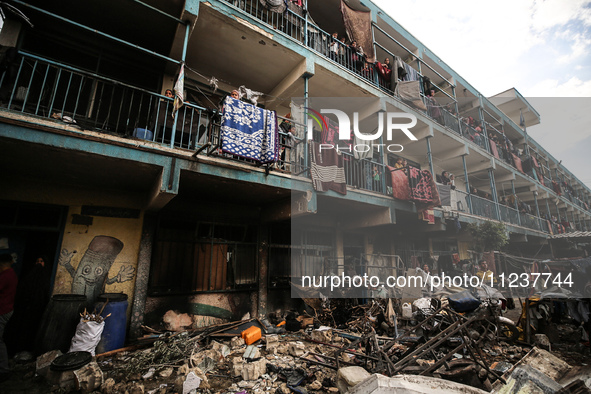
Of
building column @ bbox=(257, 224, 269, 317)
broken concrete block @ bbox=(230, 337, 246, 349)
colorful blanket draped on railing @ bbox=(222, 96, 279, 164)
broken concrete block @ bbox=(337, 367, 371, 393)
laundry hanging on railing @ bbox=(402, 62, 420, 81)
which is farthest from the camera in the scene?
laundry hanging on railing @ bbox=(402, 62, 420, 81)

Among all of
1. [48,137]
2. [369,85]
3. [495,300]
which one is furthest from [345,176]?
[48,137]

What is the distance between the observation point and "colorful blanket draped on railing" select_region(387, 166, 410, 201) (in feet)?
28.6

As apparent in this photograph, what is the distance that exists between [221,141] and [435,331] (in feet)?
18.5

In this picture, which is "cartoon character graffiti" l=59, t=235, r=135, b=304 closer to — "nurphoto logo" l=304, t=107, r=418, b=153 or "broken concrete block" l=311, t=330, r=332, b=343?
"broken concrete block" l=311, t=330, r=332, b=343

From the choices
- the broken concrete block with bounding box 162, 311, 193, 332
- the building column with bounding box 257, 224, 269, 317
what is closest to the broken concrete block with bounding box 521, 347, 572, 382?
the building column with bounding box 257, 224, 269, 317

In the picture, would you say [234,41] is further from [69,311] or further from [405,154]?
[405,154]

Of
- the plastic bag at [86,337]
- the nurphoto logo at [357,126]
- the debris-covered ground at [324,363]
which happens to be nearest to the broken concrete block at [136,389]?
the debris-covered ground at [324,363]

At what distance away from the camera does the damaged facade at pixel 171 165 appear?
482 centimetres

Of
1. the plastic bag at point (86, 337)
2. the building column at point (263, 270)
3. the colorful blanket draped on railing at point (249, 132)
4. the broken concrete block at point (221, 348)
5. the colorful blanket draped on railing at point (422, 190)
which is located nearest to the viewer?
the plastic bag at point (86, 337)

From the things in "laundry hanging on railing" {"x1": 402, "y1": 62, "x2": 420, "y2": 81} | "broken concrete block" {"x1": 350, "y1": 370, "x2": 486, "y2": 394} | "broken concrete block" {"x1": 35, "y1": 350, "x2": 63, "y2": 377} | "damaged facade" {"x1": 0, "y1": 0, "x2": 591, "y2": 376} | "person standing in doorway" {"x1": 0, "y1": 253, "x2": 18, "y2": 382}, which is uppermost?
"laundry hanging on railing" {"x1": 402, "y1": 62, "x2": 420, "y2": 81}

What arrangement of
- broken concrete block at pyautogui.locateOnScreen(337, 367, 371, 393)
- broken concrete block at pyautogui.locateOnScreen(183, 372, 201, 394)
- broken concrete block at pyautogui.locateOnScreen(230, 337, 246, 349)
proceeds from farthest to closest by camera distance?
broken concrete block at pyautogui.locateOnScreen(230, 337, 246, 349), broken concrete block at pyautogui.locateOnScreen(183, 372, 201, 394), broken concrete block at pyautogui.locateOnScreen(337, 367, 371, 393)

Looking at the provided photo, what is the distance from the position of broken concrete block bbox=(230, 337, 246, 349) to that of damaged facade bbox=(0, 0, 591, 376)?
1296 mm

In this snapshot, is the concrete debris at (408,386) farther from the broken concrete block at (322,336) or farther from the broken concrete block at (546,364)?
the broken concrete block at (322,336)

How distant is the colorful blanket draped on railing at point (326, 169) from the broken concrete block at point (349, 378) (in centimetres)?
403
